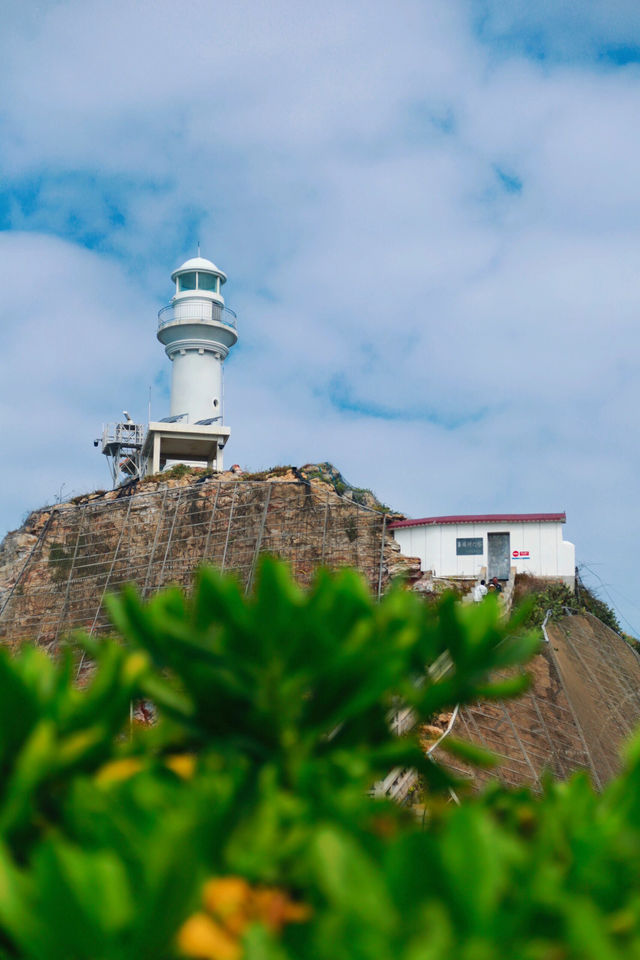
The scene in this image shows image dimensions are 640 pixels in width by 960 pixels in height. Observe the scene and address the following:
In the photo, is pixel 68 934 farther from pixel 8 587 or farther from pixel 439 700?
pixel 8 587

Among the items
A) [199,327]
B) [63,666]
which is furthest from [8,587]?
[63,666]

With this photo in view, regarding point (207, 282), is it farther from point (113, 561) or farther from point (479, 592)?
point (479, 592)

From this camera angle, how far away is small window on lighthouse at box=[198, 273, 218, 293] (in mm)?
22938

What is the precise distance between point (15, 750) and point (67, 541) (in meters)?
15.5

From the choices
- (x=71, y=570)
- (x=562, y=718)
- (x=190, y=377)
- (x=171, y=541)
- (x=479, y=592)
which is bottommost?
(x=562, y=718)

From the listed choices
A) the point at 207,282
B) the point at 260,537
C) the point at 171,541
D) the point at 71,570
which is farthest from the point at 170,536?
the point at 207,282

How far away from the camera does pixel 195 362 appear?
22219 millimetres

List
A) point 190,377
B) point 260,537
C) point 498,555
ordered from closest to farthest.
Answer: point 260,537
point 498,555
point 190,377

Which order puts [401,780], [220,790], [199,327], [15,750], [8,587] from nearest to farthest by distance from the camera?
[220,790], [15,750], [401,780], [8,587], [199,327]

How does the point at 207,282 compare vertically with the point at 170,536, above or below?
above

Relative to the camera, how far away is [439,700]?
122 centimetres

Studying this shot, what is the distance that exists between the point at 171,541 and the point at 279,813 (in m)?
14.3

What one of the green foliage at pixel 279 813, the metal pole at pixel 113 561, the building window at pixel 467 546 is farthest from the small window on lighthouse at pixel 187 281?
the green foliage at pixel 279 813

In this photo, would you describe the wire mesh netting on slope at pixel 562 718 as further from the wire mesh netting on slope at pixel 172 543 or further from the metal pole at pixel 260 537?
the metal pole at pixel 260 537
